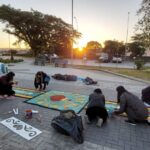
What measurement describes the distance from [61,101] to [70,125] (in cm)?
226

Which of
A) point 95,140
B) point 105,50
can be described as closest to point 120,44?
point 105,50

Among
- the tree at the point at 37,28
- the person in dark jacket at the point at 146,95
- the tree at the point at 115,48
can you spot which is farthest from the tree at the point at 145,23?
the tree at the point at 115,48

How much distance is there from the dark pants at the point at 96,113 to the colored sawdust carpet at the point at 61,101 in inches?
32.8

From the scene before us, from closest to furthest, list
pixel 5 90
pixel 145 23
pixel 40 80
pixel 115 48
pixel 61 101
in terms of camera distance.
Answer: pixel 61 101
pixel 5 90
pixel 40 80
pixel 145 23
pixel 115 48

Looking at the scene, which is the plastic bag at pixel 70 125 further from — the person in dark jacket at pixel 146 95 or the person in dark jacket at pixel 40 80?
the person in dark jacket at pixel 40 80

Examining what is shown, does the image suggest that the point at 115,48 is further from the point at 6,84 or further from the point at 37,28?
the point at 6,84

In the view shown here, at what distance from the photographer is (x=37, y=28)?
28.9m

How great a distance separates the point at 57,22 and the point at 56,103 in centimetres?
2633

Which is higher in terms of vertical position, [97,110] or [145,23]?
[145,23]

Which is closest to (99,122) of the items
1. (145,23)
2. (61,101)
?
(61,101)

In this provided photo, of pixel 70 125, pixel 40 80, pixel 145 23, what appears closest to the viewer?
pixel 70 125

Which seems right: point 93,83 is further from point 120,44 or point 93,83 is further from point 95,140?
point 120,44

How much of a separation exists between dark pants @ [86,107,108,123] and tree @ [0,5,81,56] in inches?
→ 1048

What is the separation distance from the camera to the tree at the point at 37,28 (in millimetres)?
27406
